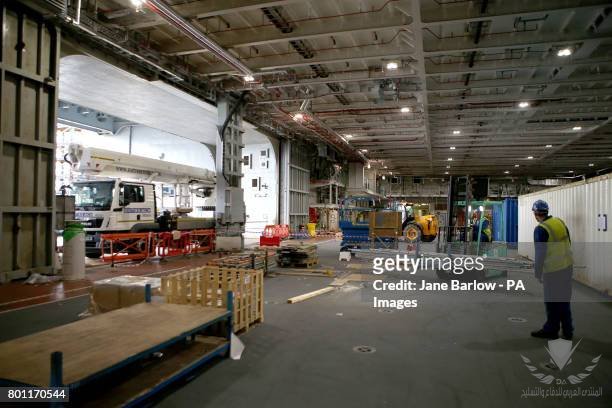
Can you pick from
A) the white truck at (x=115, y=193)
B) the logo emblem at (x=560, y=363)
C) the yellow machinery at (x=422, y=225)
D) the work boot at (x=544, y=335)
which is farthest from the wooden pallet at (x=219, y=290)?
the yellow machinery at (x=422, y=225)

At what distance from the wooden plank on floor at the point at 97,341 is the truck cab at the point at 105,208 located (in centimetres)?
915

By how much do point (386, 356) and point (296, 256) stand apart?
788 cm

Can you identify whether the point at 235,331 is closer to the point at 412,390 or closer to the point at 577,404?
the point at 412,390

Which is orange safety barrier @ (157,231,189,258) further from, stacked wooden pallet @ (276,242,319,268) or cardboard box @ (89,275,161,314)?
cardboard box @ (89,275,161,314)

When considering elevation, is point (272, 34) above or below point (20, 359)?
above

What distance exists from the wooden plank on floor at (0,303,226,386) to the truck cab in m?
9.15

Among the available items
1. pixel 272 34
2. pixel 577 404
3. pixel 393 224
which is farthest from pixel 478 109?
pixel 577 404

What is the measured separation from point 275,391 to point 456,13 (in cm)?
961

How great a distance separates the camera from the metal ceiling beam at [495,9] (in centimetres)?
877

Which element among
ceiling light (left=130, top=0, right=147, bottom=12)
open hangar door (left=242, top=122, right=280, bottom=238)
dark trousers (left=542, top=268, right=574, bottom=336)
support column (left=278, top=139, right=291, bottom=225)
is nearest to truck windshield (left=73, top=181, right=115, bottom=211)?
ceiling light (left=130, top=0, right=147, bottom=12)

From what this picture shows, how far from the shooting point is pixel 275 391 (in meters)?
3.82

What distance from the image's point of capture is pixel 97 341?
369 centimetres

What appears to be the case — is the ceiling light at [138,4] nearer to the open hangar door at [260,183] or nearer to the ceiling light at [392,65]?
the ceiling light at [392,65]

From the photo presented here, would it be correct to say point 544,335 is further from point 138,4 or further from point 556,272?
point 138,4
